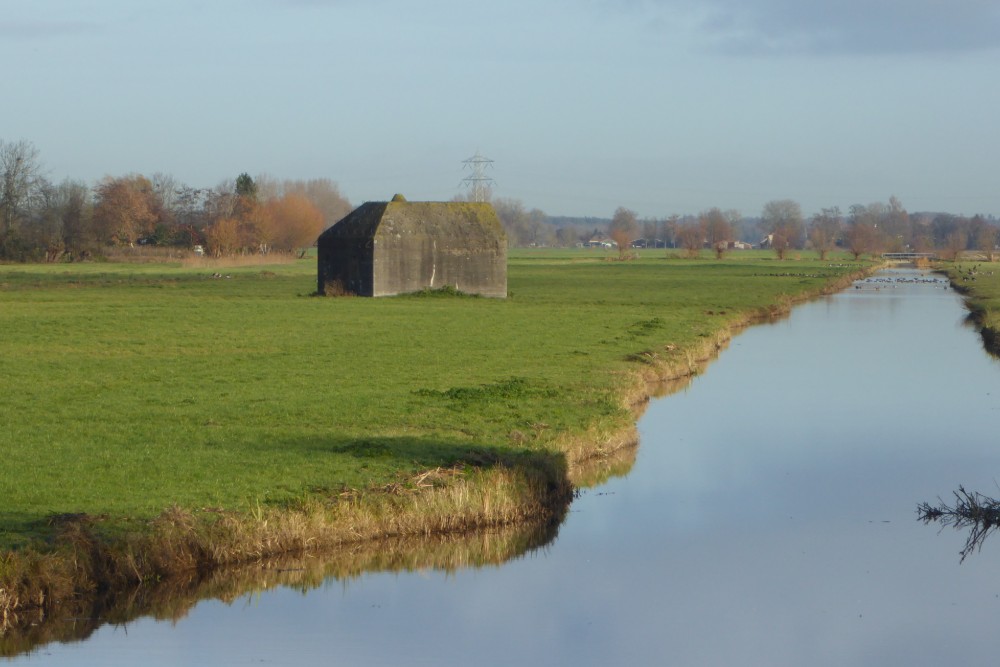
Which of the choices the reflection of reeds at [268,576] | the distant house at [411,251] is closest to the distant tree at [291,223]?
the distant house at [411,251]

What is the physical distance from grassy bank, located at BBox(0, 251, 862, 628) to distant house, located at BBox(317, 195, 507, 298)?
11646 millimetres

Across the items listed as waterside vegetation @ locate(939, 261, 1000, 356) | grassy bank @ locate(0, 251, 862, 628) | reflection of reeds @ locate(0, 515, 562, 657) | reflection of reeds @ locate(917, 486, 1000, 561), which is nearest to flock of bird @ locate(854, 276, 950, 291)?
waterside vegetation @ locate(939, 261, 1000, 356)

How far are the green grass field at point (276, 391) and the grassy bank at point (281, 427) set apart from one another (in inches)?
2.3

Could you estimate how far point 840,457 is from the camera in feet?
64.9

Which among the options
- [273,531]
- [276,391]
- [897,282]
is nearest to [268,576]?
[273,531]

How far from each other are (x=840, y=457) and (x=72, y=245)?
284 feet

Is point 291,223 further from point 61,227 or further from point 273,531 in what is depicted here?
point 273,531

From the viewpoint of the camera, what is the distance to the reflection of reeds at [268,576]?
10.8 m

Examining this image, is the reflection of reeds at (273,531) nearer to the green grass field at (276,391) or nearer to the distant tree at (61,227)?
the green grass field at (276,391)

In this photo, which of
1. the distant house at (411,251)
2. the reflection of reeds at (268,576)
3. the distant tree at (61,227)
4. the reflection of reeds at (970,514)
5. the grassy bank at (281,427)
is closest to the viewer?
the reflection of reeds at (268,576)

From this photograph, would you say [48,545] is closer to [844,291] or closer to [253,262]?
[844,291]

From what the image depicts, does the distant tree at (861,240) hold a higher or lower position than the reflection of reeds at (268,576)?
higher

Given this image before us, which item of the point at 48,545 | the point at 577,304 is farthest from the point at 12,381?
the point at 577,304

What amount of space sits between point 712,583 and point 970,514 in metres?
4.39
